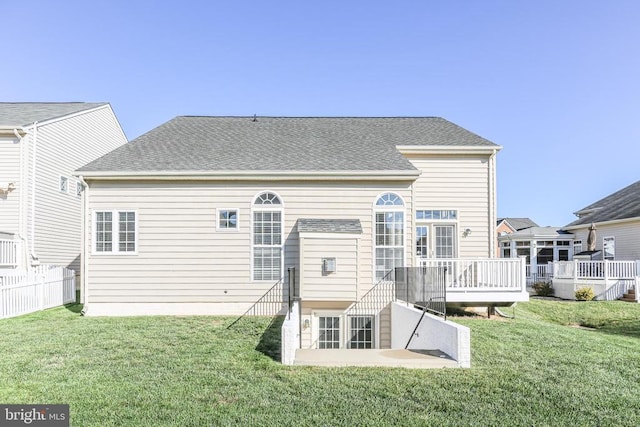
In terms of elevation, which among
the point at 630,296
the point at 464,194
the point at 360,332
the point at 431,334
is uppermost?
the point at 464,194

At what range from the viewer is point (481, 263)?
11.5m

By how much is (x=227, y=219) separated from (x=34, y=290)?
6.28 meters

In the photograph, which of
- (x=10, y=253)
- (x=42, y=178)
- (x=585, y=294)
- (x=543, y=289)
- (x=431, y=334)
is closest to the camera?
(x=431, y=334)

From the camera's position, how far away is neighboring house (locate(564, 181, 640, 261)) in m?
19.0

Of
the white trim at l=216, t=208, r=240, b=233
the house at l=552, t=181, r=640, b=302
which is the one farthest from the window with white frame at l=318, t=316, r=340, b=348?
the house at l=552, t=181, r=640, b=302

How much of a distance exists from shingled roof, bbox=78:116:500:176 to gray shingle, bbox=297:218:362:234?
4.70ft

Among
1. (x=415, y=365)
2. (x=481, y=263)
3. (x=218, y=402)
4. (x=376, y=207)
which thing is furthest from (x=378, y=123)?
(x=218, y=402)

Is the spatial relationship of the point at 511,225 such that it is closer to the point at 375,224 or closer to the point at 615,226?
the point at 615,226

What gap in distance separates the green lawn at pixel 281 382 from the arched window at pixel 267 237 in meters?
2.07

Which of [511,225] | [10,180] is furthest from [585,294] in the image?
[511,225]

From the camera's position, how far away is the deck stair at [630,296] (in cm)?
1612

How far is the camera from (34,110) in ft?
56.9

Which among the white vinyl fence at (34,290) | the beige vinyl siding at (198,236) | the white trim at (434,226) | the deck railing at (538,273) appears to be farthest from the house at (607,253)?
the white vinyl fence at (34,290)

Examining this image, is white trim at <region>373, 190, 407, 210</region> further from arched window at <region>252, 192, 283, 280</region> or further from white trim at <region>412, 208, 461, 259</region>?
arched window at <region>252, 192, 283, 280</region>
